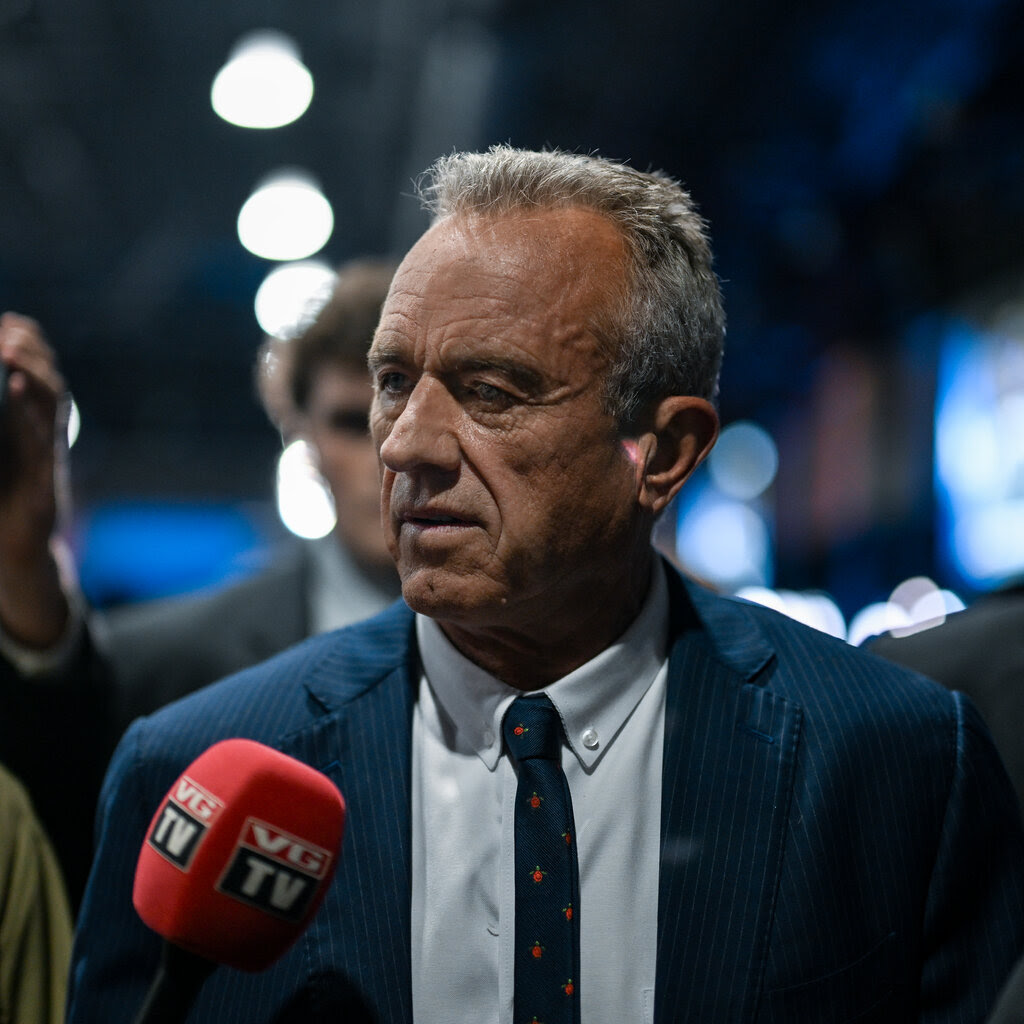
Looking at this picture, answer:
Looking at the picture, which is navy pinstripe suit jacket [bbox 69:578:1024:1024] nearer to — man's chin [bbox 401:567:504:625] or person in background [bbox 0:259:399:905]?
man's chin [bbox 401:567:504:625]

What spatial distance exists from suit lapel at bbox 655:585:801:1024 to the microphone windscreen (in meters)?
0.53

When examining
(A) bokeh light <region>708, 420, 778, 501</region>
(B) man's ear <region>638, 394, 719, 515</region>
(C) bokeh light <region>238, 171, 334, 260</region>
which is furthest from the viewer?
(A) bokeh light <region>708, 420, 778, 501</region>

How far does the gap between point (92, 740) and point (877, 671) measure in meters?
1.36

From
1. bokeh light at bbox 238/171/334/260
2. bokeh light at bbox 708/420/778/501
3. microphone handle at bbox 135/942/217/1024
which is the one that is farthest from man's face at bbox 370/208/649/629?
bokeh light at bbox 708/420/778/501

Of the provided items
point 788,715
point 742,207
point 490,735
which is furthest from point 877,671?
point 742,207

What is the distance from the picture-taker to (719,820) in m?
1.64

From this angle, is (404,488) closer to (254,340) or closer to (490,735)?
(490,735)

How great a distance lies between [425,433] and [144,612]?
176 cm

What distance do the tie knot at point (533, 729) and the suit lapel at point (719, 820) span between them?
168 mm

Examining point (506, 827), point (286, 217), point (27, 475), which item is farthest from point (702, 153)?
point (506, 827)

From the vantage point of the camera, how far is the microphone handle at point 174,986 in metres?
1.22

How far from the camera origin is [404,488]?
5.32 feet

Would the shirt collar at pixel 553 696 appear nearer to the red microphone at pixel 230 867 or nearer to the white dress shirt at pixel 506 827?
the white dress shirt at pixel 506 827

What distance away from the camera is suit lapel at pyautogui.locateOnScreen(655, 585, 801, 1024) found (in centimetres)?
155
